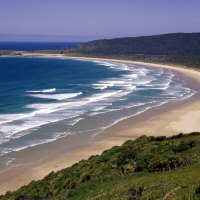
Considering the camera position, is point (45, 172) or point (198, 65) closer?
point (45, 172)

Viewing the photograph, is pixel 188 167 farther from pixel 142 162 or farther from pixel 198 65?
pixel 198 65

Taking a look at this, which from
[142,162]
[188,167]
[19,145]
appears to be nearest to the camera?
[188,167]

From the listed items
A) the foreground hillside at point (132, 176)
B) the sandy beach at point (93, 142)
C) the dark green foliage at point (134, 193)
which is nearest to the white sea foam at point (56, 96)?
the sandy beach at point (93, 142)

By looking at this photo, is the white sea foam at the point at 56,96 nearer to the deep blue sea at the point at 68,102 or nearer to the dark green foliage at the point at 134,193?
the deep blue sea at the point at 68,102

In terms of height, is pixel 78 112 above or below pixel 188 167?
below

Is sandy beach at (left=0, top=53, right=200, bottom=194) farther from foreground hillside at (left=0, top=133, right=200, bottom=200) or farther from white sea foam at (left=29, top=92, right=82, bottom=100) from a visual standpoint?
white sea foam at (left=29, top=92, right=82, bottom=100)

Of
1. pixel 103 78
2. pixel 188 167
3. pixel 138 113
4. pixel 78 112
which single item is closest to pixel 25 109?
pixel 78 112

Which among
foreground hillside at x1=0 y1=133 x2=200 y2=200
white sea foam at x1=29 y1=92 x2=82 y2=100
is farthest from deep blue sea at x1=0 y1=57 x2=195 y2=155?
foreground hillside at x1=0 y1=133 x2=200 y2=200
